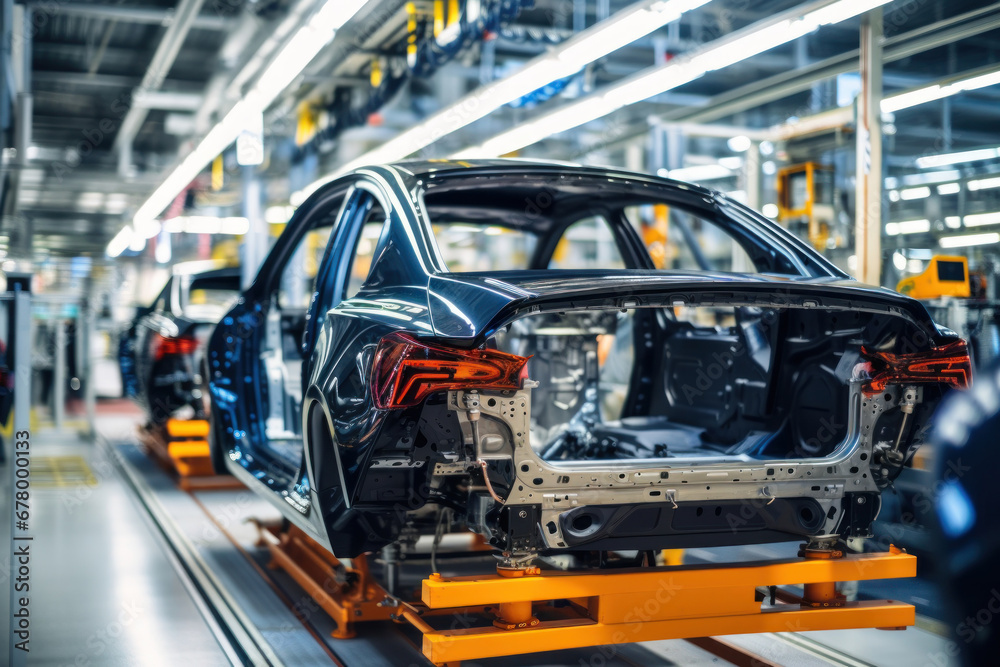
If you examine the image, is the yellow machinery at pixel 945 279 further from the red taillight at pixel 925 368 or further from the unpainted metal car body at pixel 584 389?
the red taillight at pixel 925 368

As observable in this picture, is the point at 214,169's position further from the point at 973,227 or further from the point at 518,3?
the point at 973,227

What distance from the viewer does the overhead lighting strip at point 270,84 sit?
5.47 meters

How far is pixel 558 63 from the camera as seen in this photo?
592 centimetres

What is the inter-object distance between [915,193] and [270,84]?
5.50 metres

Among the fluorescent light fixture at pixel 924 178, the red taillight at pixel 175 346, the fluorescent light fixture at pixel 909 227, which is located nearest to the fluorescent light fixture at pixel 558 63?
the red taillight at pixel 175 346

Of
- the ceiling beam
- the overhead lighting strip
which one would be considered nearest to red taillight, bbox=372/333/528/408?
the overhead lighting strip

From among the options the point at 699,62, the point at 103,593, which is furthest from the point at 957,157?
the point at 103,593

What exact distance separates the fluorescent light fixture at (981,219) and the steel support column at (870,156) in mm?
1308

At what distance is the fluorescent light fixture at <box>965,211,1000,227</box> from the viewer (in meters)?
6.04

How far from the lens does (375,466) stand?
2.49 metres

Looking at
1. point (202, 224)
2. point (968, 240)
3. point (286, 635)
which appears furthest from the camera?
point (202, 224)

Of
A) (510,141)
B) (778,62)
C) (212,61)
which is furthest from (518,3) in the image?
(212,61)

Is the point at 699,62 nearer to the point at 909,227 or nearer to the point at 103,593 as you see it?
the point at 909,227

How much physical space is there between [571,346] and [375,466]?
1590 millimetres
